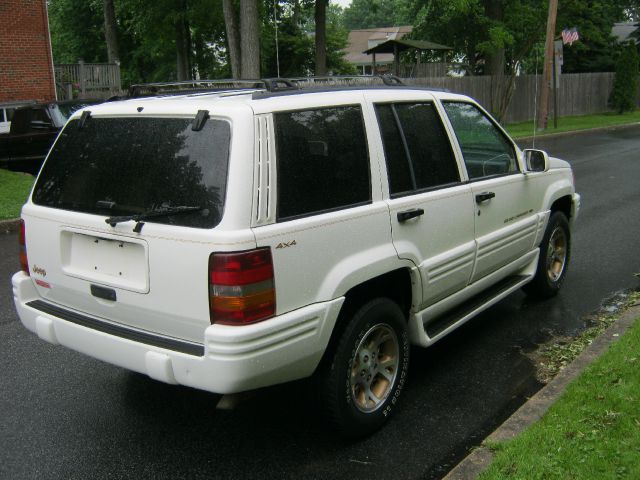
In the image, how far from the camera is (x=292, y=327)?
343 centimetres

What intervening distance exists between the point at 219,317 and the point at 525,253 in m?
3.29

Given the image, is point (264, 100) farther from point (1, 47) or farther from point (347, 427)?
point (1, 47)

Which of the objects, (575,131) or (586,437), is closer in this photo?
(586,437)

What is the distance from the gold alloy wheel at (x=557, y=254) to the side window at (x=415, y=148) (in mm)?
1944

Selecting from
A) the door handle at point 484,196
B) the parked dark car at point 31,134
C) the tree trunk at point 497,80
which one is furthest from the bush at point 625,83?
the door handle at point 484,196

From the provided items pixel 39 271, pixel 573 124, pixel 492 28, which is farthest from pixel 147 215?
pixel 573 124

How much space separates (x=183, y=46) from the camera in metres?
30.5

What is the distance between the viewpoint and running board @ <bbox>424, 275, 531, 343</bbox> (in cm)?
464

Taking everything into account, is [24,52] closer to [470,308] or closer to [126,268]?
[470,308]

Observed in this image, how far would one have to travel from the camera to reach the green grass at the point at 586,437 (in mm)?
3355

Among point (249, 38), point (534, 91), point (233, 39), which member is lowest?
point (534, 91)

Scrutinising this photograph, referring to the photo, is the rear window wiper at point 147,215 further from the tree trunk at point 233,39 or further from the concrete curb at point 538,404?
the tree trunk at point 233,39

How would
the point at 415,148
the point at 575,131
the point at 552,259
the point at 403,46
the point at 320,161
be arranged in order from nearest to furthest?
1. the point at 320,161
2. the point at 415,148
3. the point at 552,259
4. the point at 575,131
5. the point at 403,46

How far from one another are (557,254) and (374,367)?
310cm
